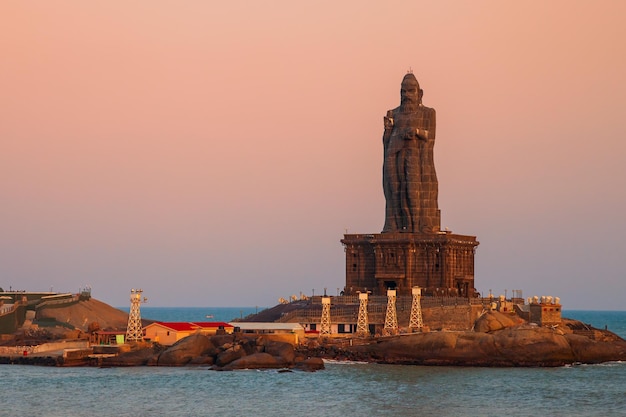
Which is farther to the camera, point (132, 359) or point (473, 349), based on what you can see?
point (473, 349)

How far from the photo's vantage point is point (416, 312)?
122 meters

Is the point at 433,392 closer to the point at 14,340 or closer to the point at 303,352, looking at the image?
the point at 303,352

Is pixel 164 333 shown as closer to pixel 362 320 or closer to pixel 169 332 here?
pixel 169 332

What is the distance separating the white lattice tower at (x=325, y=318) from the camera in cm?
12162

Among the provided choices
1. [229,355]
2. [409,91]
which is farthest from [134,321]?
[409,91]

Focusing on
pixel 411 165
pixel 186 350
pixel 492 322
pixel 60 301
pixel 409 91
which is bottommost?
pixel 186 350

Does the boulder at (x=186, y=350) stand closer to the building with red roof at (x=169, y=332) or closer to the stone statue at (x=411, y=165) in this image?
the building with red roof at (x=169, y=332)

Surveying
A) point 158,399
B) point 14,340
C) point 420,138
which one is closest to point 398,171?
point 420,138

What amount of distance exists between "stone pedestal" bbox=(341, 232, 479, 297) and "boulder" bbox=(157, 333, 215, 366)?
28465 millimetres

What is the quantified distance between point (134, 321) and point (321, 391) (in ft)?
83.8

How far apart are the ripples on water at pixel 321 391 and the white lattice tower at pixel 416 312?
12342mm

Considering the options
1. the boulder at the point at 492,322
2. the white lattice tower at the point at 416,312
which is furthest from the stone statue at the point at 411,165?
the boulder at the point at 492,322

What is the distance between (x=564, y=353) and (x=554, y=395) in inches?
744

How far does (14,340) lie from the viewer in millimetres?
122375
